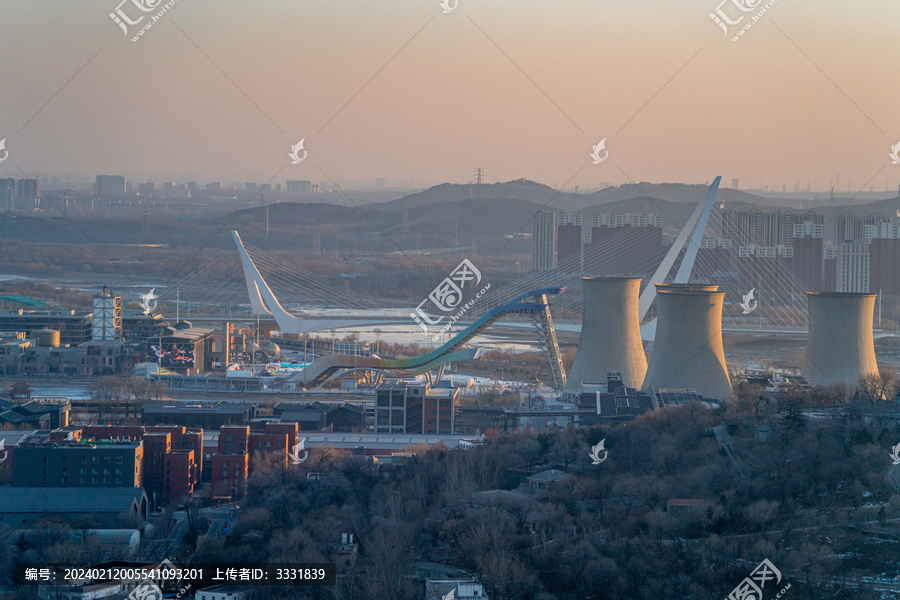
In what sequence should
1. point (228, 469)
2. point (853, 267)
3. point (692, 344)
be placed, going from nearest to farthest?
point (228, 469) → point (692, 344) → point (853, 267)

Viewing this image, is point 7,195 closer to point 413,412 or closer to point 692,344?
point 413,412

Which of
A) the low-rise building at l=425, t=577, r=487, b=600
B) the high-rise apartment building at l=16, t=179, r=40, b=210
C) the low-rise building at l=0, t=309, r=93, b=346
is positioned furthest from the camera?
the high-rise apartment building at l=16, t=179, r=40, b=210

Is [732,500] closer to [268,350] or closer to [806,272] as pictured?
[268,350]

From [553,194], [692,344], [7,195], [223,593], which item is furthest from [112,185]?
[223,593]

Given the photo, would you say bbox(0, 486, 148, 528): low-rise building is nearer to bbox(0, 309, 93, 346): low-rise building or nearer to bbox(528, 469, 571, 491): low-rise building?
bbox(528, 469, 571, 491): low-rise building

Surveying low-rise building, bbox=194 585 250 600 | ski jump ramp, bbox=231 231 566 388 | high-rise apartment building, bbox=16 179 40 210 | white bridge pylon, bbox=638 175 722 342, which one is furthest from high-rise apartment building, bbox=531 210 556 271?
low-rise building, bbox=194 585 250 600

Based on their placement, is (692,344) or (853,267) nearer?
(692,344)
